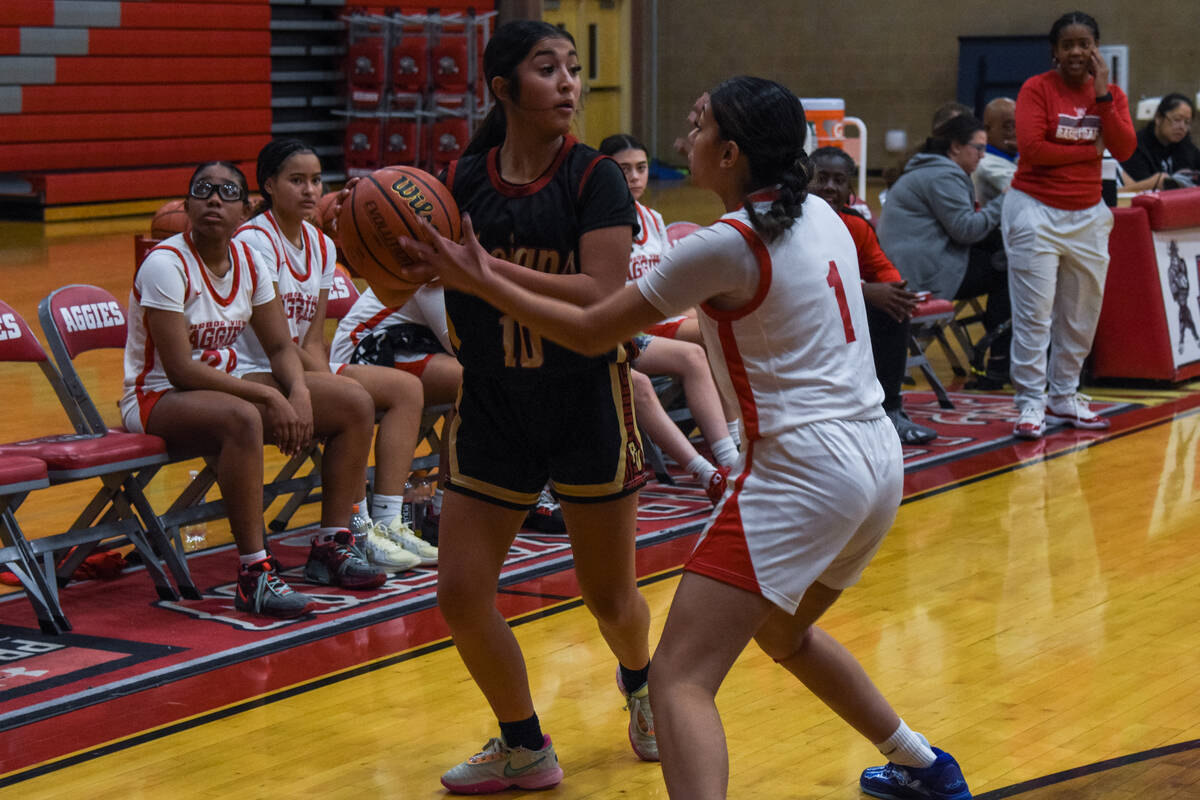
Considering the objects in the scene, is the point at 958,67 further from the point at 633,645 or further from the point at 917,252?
the point at 633,645

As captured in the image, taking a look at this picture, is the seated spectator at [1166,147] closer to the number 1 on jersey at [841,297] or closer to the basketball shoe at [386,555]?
the basketball shoe at [386,555]

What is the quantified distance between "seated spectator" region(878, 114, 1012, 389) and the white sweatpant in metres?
0.76

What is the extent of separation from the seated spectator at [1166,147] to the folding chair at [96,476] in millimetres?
7308

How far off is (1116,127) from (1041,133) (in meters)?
0.32

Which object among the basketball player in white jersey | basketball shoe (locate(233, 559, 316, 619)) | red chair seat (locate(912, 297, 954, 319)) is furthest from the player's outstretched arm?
red chair seat (locate(912, 297, 954, 319))

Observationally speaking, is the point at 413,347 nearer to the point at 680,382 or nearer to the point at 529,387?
the point at 680,382

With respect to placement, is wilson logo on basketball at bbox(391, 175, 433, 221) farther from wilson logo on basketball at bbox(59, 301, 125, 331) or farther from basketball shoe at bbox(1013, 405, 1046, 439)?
basketball shoe at bbox(1013, 405, 1046, 439)

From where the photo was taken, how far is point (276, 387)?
4809 mm

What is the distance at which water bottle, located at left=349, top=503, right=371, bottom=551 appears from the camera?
4828 millimetres

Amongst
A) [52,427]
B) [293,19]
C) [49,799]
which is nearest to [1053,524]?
[49,799]

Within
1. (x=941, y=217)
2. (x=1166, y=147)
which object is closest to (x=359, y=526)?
(x=941, y=217)

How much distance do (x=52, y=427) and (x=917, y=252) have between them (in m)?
→ 4.16

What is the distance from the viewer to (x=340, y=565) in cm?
461

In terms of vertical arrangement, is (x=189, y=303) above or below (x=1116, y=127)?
below
